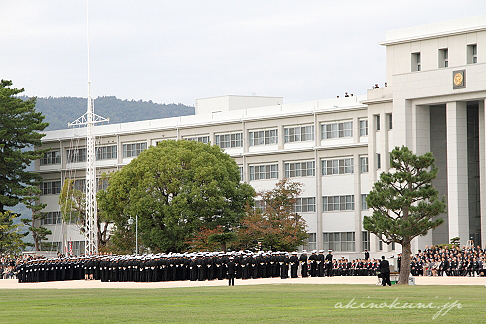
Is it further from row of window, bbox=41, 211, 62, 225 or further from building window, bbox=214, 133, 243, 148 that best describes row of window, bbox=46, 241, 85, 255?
building window, bbox=214, 133, 243, 148

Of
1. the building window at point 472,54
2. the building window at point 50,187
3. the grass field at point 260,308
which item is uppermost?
the building window at point 472,54

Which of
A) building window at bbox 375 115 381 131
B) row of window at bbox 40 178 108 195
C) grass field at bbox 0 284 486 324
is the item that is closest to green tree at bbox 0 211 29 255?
row of window at bbox 40 178 108 195

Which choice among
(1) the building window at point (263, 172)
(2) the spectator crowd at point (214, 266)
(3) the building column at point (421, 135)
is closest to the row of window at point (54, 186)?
(1) the building window at point (263, 172)

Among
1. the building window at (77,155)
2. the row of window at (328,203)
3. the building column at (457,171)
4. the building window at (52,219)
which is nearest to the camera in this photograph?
the building column at (457,171)

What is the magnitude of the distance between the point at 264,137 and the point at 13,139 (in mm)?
26096

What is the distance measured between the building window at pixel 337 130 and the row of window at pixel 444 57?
8.86 meters

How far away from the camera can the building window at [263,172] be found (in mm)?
78438

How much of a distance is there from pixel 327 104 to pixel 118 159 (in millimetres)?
23943

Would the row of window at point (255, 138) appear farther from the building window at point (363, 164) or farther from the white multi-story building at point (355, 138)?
the building window at point (363, 164)

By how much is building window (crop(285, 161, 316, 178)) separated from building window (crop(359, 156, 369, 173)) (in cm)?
457

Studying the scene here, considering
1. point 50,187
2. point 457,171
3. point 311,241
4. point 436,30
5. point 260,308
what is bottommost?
point 260,308

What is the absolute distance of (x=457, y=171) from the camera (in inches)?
2414

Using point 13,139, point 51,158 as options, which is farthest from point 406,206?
point 51,158

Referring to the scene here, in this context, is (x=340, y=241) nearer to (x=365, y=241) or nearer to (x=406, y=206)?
(x=365, y=241)
